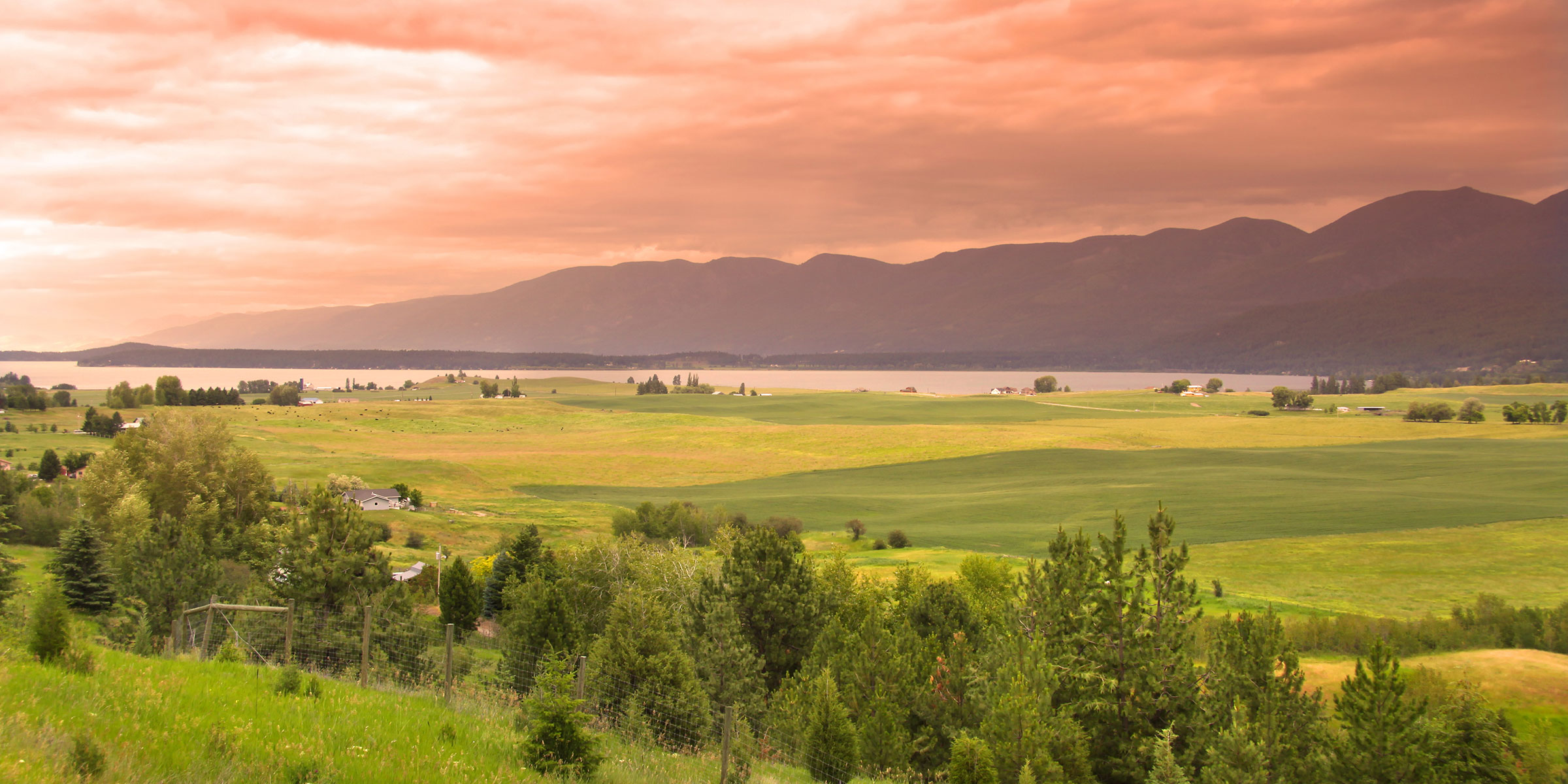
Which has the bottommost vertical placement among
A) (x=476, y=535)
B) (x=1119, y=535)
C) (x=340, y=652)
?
(x=476, y=535)

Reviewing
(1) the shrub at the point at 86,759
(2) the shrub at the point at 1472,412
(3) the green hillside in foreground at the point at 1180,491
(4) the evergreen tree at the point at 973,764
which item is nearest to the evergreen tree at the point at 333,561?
(4) the evergreen tree at the point at 973,764

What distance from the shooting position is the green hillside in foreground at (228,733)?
28.0ft

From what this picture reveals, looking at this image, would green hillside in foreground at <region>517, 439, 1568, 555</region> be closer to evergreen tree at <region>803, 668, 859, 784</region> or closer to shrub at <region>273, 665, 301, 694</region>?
evergreen tree at <region>803, 668, 859, 784</region>

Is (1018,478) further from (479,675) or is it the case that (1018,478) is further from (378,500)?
(479,675)

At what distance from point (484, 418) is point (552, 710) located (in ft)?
541

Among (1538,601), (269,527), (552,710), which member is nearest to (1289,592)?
(1538,601)

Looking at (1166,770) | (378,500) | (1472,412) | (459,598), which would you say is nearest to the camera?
(1166,770)

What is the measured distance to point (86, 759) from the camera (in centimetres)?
809

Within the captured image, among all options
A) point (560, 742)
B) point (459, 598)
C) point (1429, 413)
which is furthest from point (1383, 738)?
point (1429, 413)

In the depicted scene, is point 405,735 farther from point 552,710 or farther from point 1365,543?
point 1365,543

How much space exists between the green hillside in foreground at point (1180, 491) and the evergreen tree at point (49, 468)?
4327 cm

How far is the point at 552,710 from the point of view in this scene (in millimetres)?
10828

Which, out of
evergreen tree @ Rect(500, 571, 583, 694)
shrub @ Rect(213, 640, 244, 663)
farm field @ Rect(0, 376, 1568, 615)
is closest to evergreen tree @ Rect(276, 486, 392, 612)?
evergreen tree @ Rect(500, 571, 583, 694)

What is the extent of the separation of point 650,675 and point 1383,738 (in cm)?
2060
